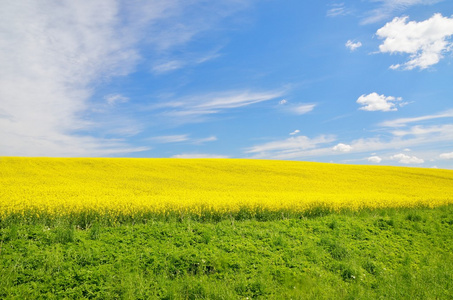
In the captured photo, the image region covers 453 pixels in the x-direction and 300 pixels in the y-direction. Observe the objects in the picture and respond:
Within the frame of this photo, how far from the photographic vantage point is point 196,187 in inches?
904

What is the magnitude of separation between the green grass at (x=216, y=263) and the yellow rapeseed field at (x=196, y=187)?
163 centimetres

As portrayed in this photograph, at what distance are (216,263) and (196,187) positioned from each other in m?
14.4

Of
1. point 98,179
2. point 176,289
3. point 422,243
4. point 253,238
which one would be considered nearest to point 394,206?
point 422,243

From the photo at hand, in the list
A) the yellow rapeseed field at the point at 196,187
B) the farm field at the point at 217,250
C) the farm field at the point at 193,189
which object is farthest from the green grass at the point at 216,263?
the yellow rapeseed field at the point at 196,187

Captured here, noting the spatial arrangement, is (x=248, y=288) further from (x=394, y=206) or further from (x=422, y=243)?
(x=394, y=206)

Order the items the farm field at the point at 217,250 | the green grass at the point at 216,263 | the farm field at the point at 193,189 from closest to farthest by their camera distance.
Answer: the green grass at the point at 216,263 → the farm field at the point at 217,250 → the farm field at the point at 193,189

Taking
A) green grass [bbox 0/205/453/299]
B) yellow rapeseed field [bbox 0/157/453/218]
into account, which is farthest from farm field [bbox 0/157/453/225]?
green grass [bbox 0/205/453/299]

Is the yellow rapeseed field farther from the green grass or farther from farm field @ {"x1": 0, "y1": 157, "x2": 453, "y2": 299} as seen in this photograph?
the green grass

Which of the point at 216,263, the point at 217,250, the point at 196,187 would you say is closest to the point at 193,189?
the point at 196,187

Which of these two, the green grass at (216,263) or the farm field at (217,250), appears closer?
the green grass at (216,263)

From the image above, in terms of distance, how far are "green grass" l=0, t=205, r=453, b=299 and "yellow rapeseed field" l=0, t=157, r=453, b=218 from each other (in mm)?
1632

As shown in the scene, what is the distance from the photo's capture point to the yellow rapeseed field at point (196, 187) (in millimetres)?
13539

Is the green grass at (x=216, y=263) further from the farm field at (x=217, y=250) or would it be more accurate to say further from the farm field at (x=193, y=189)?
the farm field at (x=193, y=189)

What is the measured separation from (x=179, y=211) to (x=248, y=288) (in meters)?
6.16
